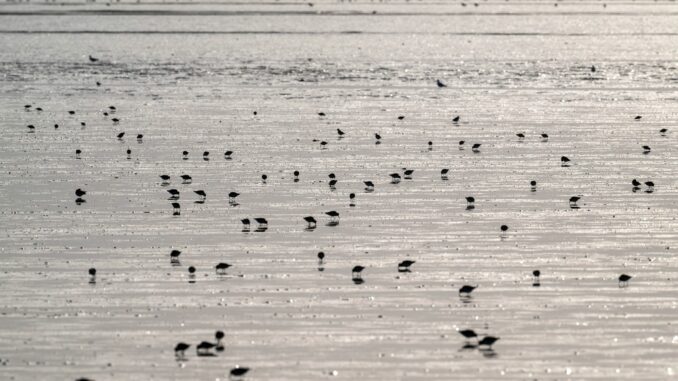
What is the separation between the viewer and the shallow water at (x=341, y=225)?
24.6 m

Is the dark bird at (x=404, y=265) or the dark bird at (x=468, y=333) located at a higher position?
the dark bird at (x=404, y=265)

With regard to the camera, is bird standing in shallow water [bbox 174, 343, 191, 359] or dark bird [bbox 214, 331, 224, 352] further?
dark bird [bbox 214, 331, 224, 352]

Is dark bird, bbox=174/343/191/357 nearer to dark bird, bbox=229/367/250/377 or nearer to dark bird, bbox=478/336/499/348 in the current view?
dark bird, bbox=229/367/250/377

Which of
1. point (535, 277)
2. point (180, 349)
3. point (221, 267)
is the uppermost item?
point (221, 267)

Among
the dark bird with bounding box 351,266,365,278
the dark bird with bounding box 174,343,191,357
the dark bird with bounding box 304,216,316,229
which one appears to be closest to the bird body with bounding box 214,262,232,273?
the dark bird with bounding box 351,266,365,278

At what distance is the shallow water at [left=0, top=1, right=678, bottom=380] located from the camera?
24.6m

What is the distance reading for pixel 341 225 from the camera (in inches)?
1414

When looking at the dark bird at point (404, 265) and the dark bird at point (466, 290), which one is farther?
the dark bird at point (404, 265)

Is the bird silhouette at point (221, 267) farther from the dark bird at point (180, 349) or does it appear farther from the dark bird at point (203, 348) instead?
the dark bird at point (180, 349)

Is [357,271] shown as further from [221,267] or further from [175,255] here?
[175,255]

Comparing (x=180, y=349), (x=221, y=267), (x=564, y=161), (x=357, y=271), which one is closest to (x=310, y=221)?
(x=221, y=267)

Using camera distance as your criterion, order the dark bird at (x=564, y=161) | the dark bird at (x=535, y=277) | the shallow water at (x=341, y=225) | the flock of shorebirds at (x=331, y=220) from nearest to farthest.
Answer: the flock of shorebirds at (x=331, y=220)
the shallow water at (x=341, y=225)
the dark bird at (x=535, y=277)
the dark bird at (x=564, y=161)

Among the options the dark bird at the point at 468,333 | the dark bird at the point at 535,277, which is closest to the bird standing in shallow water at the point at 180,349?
the dark bird at the point at 468,333

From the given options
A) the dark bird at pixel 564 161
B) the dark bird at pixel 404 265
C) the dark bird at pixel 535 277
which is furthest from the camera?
the dark bird at pixel 564 161
